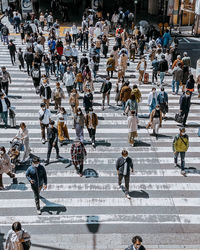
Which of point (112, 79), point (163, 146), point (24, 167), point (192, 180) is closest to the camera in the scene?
point (192, 180)

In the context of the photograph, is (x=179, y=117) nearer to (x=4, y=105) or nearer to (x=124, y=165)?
(x=124, y=165)

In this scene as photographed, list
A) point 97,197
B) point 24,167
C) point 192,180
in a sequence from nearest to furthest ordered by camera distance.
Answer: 1. point 97,197
2. point 192,180
3. point 24,167

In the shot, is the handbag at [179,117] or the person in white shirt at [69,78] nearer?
the handbag at [179,117]

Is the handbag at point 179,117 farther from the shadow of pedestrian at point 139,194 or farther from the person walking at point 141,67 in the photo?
the shadow of pedestrian at point 139,194

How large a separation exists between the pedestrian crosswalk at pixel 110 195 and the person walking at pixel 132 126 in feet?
0.93

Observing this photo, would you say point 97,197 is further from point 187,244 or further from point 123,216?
point 187,244

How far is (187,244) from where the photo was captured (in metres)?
8.70

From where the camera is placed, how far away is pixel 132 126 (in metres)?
12.8

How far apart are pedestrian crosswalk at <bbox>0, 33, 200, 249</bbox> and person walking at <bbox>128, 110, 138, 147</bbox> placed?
0.93 ft

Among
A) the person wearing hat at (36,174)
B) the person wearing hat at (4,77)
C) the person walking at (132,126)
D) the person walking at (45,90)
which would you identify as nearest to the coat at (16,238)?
the person wearing hat at (36,174)

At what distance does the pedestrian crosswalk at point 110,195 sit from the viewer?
364 inches

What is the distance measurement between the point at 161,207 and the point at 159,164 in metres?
2.38

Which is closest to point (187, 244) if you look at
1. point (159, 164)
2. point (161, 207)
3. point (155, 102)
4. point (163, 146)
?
point (161, 207)

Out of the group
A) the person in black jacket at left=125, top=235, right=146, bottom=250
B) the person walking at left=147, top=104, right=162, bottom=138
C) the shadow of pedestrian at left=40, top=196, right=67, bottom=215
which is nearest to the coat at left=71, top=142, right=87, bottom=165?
the shadow of pedestrian at left=40, top=196, right=67, bottom=215
